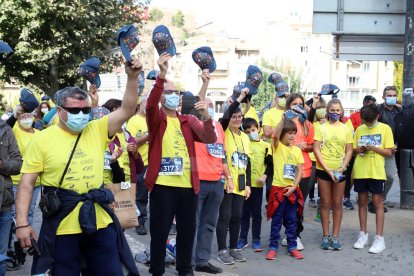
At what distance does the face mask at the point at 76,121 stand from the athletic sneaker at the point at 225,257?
3587 millimetres

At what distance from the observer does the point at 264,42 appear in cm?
8175

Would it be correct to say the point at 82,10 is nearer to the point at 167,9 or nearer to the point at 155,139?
the point at 155,139

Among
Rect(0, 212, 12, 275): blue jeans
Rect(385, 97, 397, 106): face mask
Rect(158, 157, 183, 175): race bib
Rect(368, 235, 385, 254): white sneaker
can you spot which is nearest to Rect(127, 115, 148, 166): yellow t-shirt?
Rect(0, 212, 12, 275): blue jeans

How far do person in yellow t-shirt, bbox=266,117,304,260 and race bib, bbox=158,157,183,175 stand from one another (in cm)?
235

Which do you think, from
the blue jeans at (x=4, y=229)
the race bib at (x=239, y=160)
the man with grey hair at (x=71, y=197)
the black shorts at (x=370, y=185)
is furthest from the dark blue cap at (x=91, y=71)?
the black shorts at (x=370, y=185)

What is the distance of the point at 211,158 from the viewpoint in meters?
7.86

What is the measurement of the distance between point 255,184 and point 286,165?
58cm

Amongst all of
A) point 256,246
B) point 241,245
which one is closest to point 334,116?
point 256,246

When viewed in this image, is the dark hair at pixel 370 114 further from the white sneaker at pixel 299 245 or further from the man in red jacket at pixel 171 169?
the man in red jacket at pixel 171 169

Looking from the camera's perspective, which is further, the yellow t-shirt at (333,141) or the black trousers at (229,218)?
the yellow t-shirt at (333,141)

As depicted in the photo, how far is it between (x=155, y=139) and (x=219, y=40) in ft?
248

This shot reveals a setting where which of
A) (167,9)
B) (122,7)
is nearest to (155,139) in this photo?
(122,7)

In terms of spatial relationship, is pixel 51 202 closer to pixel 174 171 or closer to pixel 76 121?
pixel 76 121

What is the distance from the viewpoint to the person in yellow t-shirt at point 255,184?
29.8ft
